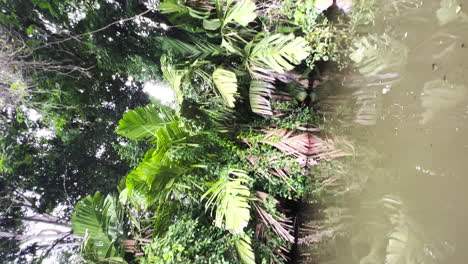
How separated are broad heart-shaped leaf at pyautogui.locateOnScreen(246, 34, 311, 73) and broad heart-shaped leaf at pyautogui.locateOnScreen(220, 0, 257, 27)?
16 centimetres

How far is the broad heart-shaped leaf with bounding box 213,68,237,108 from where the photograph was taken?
4.97ft

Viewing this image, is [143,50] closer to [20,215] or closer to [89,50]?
[89,50]

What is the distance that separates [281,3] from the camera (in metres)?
1.54

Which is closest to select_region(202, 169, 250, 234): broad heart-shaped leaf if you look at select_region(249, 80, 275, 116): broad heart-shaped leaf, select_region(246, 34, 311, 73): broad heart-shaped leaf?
select_region(249, 80, 275, 116): broad heart-shaped leaf

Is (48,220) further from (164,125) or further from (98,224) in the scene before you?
(164,125)

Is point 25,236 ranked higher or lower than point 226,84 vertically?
lower

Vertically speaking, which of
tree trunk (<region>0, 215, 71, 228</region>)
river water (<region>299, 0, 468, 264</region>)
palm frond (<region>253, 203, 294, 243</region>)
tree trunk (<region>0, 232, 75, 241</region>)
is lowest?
tree trunk (<region>0, 232, 75, 241</region>)

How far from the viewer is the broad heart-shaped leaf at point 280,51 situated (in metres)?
1.42

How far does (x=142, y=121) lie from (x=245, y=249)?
1.11 metres

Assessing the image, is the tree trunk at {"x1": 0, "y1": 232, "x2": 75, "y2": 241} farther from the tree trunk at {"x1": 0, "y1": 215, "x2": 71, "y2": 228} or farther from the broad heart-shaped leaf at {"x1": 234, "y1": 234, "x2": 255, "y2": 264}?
the broad heart-shaped leaf at {"x1": 234, "y1": 234, "x2": 255, "y2": 264}

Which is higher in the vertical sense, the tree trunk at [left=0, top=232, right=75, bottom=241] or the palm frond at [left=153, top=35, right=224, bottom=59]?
the palm frond at [left=153, top=35, right=224, bottom=59]

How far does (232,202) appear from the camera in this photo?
1398 mm

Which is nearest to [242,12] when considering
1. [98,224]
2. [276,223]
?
[276,223]

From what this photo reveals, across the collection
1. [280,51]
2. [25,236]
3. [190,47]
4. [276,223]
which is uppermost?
[190,47]
